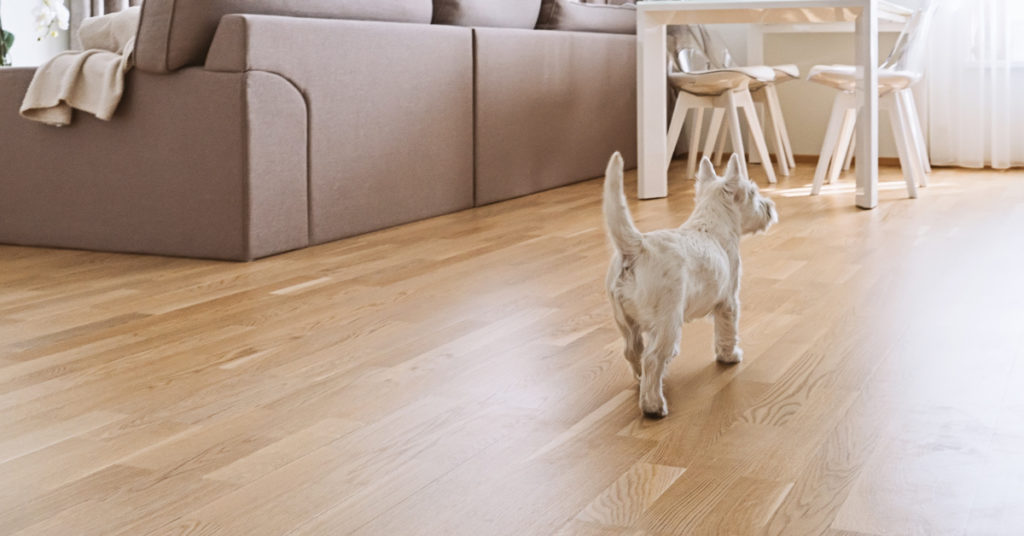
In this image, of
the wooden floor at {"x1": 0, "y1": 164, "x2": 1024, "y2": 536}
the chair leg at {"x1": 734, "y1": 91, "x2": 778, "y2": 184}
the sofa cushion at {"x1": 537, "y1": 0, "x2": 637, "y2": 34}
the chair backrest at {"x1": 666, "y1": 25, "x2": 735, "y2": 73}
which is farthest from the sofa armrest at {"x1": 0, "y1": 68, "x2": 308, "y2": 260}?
the chair backrest at {"x1": 666, "y1": 25, "x2": 735, "y2": 73}

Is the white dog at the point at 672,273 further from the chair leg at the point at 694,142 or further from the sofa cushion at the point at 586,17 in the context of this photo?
the chair leg at the point at 694,142

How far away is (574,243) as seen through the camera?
3342mm

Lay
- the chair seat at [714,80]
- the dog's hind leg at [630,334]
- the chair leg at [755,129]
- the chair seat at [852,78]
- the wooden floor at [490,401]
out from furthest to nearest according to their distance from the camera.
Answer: the chair leg at [755,129], the chair seat at [714,80], the chair seat at [852,78], the dog's hind leg at [630,334], the wooden floor at [490,401]

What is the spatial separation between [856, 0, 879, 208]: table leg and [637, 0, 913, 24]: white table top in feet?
0.20

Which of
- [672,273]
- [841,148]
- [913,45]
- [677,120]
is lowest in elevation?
[672,273]

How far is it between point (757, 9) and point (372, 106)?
1.44 meters

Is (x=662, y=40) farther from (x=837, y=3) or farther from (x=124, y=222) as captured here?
(x=124, y=222)

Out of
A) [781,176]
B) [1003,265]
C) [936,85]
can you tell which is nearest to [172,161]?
[1003,265]

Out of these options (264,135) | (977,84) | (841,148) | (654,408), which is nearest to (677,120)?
(841,148)

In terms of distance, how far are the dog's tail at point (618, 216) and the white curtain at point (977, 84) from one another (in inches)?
164

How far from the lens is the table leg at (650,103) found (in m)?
4.30

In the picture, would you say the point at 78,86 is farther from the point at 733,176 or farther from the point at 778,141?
the point at 778,141

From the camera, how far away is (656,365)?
1.68m

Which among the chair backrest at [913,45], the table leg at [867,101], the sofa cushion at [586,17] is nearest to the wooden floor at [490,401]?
the table leg at [867,101]
